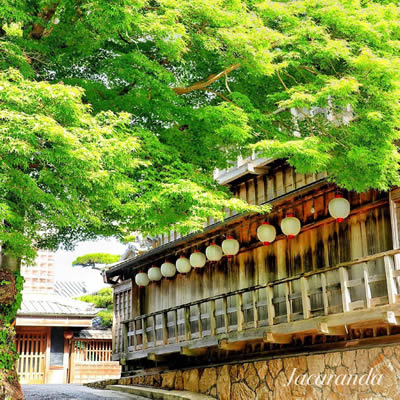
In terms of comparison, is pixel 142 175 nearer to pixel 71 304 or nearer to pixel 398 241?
pixel 398 241

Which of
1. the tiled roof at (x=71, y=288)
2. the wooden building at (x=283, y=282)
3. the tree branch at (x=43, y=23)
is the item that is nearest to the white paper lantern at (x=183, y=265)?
the wooden building at (x=283, y=282)

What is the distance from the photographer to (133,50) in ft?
40.5

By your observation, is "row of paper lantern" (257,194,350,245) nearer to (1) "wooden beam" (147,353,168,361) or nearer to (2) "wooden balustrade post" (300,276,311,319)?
(2) "wooden balustrade post" (300,276,311,319)

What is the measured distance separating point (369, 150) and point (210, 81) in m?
3.63

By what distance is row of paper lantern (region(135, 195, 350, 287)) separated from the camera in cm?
1407

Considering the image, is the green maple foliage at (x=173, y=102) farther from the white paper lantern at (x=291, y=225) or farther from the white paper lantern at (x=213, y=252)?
the white paper lantern at (x=213, y=252)

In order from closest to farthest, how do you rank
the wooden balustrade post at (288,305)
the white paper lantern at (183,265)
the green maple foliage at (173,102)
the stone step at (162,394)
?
the green maple foliage at (173,102) → the wooden balustrade post at (288,305) → the stone step at (162,394) → the white paper lantern at (183,265)

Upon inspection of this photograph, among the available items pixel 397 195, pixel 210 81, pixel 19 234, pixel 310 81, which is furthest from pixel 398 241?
pixel 19 234

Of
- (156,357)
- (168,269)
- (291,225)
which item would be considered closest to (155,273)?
(168,269)

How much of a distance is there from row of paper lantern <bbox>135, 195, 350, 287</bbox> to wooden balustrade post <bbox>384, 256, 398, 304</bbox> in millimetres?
2176

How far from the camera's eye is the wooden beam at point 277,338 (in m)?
14.4

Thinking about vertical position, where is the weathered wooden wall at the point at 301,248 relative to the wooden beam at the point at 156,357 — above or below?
above

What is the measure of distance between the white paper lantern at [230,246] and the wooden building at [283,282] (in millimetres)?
460

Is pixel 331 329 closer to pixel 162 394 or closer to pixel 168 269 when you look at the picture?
pixel 162 394
